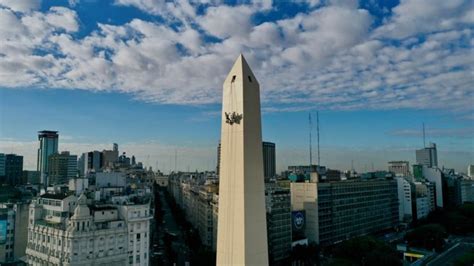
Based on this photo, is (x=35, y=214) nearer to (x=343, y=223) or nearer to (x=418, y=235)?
(x=343, y=223)

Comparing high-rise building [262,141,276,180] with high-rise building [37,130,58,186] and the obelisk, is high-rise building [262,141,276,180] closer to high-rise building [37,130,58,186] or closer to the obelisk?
high-rise building [37,130,58,186]

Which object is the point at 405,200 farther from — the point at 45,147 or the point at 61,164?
the point at 45,147

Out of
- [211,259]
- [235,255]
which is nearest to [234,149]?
[235,255]

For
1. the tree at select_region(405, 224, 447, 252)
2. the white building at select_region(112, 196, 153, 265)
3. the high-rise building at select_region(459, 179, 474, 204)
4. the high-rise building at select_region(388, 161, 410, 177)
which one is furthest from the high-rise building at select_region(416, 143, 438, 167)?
the white building at select_region(112, 196, 153, 265)


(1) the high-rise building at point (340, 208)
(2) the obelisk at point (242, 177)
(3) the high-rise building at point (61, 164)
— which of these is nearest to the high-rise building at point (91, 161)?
(3) the high-rise building at point (61, 164)

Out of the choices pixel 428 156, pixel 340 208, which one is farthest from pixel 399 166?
pixel 340 208

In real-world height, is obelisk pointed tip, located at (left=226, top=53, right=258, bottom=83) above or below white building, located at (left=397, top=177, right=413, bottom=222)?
above
